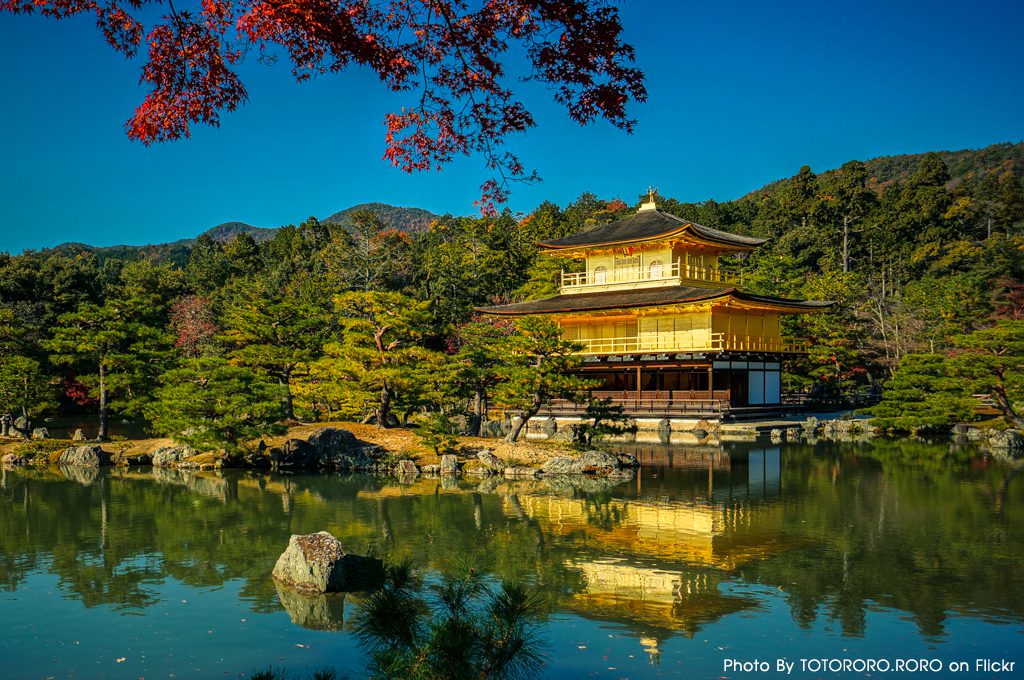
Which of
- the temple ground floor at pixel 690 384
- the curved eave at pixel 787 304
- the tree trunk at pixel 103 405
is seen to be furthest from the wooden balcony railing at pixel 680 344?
the tree trunk at pixel 103 405

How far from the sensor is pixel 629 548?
37.8 ft

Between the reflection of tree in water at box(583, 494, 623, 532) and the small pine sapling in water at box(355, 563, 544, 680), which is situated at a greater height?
the small pine sapling in water at box(355, 563, 544, 680)

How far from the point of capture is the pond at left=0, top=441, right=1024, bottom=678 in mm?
7609

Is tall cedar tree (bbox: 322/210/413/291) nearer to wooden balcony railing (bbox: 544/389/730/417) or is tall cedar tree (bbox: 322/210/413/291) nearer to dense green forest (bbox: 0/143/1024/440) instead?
dense green forest (bbox: 0/143/1024/440)

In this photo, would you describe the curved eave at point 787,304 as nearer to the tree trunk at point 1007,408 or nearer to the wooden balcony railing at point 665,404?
the wooden balcony railing at point 665,404

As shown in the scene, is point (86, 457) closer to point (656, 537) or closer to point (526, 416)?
point (526, 416)

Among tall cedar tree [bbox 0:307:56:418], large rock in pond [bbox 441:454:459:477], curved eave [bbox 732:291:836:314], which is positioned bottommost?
large rock in pond [bbox 441:454:459:477]

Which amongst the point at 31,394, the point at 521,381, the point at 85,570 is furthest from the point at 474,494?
the point at 31,394

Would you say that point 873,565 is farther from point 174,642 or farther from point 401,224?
point 401,224

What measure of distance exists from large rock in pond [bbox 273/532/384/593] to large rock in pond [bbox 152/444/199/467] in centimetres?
1376

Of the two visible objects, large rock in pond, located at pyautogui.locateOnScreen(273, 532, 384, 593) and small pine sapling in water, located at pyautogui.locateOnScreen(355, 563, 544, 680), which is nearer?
small pine sapling in water, located at pyautogui.locateOnScreen(355, 563, 544, 680)

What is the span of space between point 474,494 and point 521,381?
4483mm

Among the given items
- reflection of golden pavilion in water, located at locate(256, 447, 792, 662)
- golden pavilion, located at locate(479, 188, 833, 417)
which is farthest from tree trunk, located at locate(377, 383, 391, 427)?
golden pavilion, located at locate(479, 188, 833, 417)

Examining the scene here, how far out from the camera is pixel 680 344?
32.4m
